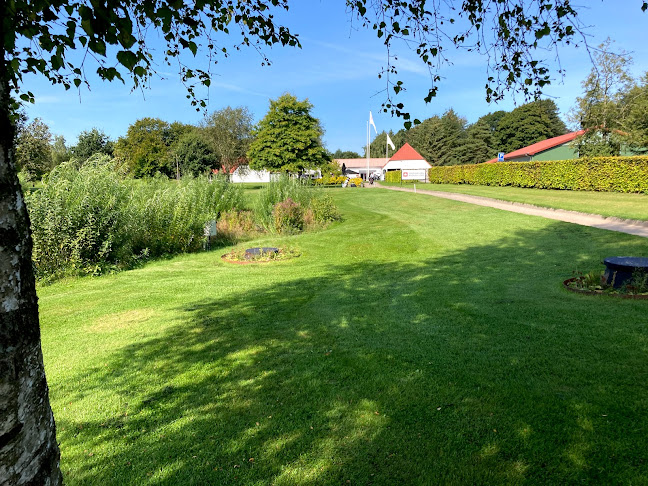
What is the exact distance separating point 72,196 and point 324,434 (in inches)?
397

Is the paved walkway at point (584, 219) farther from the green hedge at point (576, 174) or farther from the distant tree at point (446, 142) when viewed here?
the distant tree at point (446, 142)

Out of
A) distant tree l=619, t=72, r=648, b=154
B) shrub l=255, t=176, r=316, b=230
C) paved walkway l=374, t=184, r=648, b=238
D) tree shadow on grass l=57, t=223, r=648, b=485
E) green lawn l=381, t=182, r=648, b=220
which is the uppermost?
distant tree l=619, t=72, r=648, b=154

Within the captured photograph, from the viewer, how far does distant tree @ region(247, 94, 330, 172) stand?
1601 inches

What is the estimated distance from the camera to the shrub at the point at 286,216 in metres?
16.8

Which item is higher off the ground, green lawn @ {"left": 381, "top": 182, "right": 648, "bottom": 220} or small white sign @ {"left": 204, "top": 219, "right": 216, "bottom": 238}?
small white sign @ {"left": 204, "top": 219, "right": 216, "bottom": 238}

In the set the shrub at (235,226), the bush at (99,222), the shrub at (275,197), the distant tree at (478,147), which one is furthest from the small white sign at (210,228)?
the distant tree at (478,147)

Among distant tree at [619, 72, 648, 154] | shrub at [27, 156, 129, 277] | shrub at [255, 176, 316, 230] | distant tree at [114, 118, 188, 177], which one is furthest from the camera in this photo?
distant tree at [114, 118, 188, 177]

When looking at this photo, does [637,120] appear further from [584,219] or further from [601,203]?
[584,219]

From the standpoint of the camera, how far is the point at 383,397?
3631 mm

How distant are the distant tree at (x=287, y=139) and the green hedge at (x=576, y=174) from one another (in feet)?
55.9

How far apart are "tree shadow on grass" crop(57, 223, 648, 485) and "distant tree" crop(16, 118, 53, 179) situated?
1367 inches

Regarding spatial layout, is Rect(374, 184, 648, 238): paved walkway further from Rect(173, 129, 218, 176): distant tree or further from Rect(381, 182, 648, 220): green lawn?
Rect(173, 129, 218, 176): distant tree

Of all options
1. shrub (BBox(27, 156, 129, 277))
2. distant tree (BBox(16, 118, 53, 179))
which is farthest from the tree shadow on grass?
distant tree (BBox(16, 118, 53, 179))

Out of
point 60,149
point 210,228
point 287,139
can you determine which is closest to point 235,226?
point 210,228
